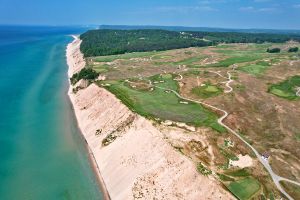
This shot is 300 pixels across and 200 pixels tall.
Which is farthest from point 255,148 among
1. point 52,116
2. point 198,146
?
point 52,116

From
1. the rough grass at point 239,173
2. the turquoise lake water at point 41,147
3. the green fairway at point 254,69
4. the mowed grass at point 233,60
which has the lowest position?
the turquoise lake water at point 41,147

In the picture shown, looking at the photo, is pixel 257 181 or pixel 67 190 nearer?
pixel 257 181

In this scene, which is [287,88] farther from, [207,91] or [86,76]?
[86,76]

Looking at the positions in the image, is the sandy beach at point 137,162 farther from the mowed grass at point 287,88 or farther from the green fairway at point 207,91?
the mowed grass at point 287,88

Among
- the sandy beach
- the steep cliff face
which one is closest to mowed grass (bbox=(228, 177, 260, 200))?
the sandy beach

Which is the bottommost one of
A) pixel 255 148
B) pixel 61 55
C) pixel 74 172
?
pixel 61 55

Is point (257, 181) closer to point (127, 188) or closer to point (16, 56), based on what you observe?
point (127, 188)

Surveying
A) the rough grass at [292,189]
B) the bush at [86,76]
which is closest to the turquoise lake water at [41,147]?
the bush at [86,76]
